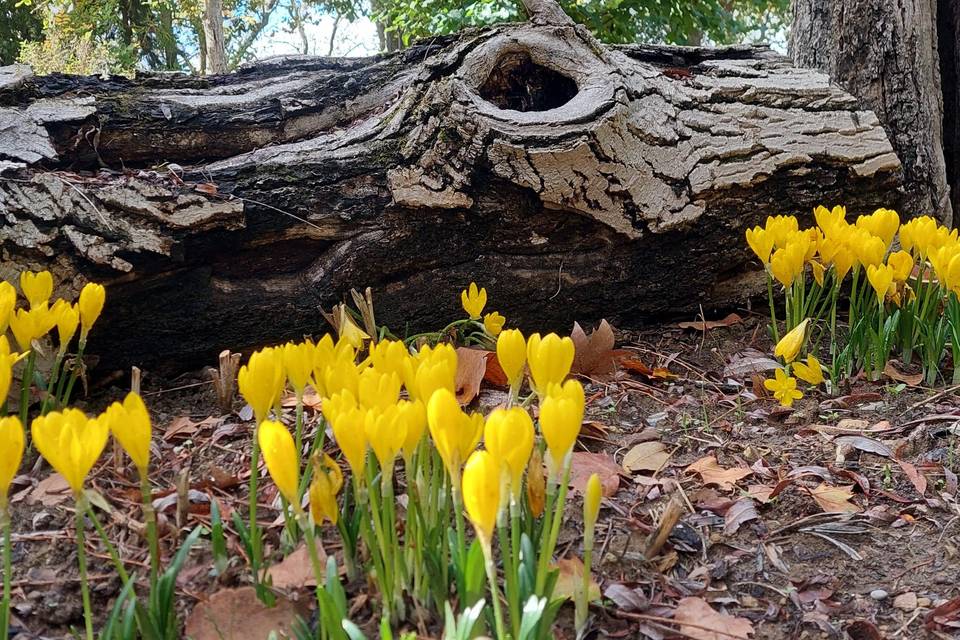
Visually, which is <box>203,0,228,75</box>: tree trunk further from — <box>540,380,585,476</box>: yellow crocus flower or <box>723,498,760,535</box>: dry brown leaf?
<box>540,380,585,476</box>: yellow crocus flower

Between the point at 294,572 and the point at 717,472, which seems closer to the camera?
the point at 294,572

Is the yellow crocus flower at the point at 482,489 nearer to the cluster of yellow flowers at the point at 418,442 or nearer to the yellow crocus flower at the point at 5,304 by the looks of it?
the cluster of yellow flowers at the point at 418,442

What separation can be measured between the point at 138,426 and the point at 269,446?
21 centimetres

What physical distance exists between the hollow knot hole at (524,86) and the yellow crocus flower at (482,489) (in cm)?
196

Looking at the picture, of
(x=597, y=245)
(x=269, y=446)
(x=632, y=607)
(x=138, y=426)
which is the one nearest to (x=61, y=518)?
(x=138, y=426)

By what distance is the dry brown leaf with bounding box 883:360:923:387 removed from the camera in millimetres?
2277

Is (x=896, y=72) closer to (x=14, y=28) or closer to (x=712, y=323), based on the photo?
Result: (x=712, y=323)

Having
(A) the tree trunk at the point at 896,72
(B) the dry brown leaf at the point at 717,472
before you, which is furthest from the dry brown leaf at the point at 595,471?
(A) the tree trunk at the point at 896,72

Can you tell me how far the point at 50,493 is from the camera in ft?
5.22

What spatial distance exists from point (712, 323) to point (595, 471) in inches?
51.2

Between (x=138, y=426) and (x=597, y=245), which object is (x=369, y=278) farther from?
(x=138, y=426)

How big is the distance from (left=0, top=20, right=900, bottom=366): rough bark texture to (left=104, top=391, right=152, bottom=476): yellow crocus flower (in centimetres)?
117

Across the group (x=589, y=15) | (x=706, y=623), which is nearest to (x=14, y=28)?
(x=589, y=15)

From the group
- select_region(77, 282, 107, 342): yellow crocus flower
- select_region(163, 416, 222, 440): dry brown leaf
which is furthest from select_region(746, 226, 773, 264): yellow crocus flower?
select_region(77, 282, 107, 342): yellow crocus flower
